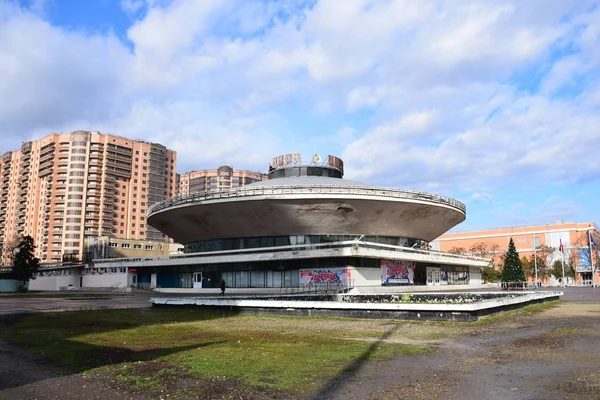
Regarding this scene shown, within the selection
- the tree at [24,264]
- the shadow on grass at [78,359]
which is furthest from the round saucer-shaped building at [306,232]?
the shadow on grass at [78,359]

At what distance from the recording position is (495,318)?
20469 millimetres

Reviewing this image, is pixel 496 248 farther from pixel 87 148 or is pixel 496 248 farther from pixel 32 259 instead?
pixel 87 148

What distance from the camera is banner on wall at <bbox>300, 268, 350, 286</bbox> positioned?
48531 mm

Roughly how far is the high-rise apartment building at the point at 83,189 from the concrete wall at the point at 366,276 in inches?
3916

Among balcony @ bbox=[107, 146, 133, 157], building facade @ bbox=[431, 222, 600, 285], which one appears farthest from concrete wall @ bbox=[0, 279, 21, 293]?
building facade @ bbox=[431, 222, 600, 285]

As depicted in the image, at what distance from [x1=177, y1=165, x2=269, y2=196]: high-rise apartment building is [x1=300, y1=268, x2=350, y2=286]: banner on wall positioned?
404 ft

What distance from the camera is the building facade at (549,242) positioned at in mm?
106312

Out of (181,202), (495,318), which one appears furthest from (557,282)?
(495,318)

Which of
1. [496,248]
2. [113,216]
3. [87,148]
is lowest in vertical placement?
[496,248]

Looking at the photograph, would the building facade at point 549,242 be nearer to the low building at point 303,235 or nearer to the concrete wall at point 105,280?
the low building at point 303,235

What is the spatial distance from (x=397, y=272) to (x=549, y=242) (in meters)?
76.2

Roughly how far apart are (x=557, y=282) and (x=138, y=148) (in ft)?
384

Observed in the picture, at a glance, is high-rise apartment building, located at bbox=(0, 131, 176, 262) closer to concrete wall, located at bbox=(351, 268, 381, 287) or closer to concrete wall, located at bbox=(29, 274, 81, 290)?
concrete wall, located at bbox=(29, 274, 81, 290)

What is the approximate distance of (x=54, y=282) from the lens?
91125 millimetres
